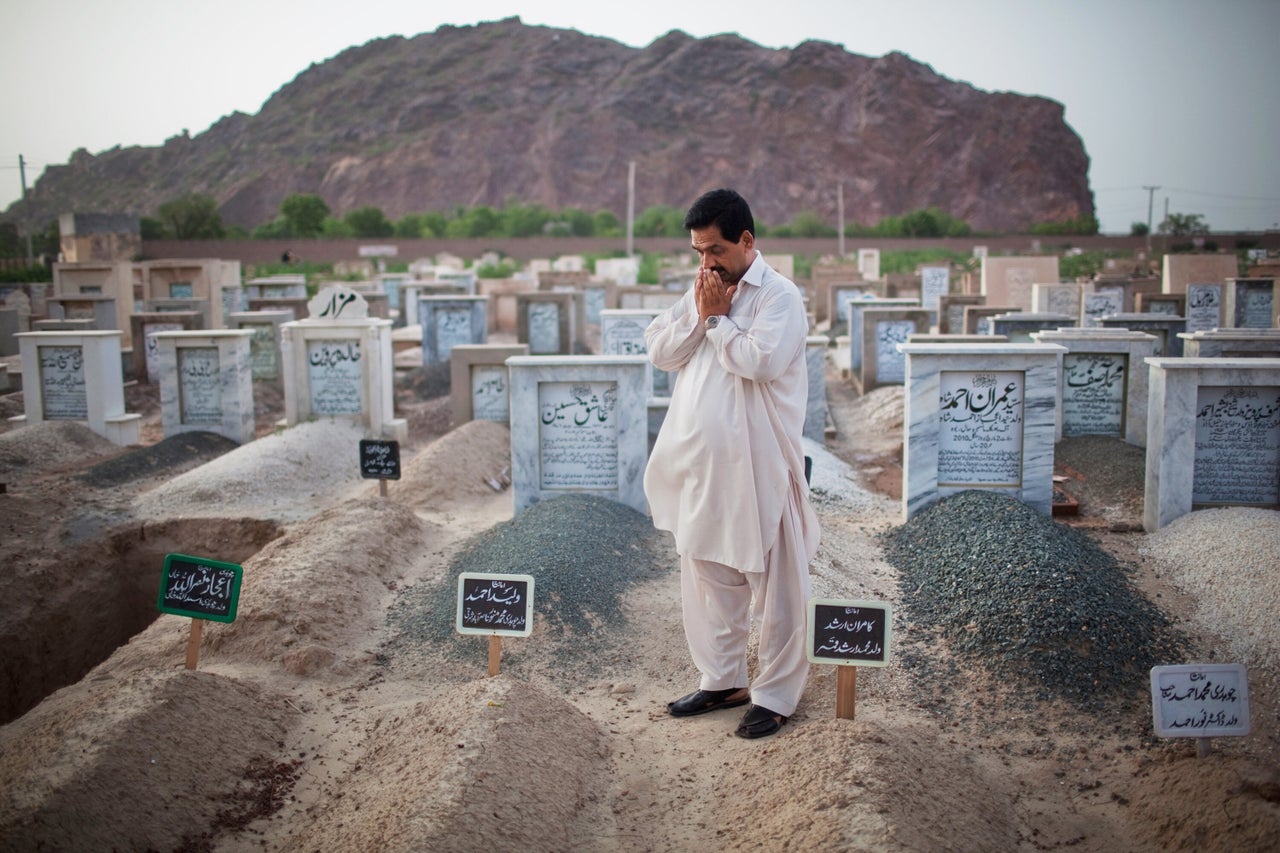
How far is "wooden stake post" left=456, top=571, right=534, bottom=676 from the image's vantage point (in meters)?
3.96

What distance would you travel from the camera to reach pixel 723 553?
3.65 metres

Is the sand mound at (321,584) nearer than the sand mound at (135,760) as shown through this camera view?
No

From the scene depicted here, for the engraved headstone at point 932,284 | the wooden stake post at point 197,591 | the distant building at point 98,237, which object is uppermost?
the distant building at point 98,237

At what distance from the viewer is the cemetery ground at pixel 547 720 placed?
10.2 ft

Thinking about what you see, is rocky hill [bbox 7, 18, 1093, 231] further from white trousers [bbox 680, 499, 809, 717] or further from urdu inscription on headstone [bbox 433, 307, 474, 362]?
white trousers [bbox 680, 499, 809, 717]

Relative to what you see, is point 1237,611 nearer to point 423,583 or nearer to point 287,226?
point 423,583

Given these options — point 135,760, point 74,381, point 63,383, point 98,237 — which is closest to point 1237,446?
point 135,760

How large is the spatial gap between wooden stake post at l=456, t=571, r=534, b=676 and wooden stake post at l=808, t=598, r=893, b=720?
1.11 m

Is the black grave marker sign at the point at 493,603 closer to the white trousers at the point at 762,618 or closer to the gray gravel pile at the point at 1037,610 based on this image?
the white trousers at the point at 762,618

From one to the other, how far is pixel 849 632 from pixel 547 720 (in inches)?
44.8

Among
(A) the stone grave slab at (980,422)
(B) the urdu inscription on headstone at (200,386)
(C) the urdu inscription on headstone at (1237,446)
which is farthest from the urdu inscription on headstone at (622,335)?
(C) the urdu inscription on headstone at (1237,446)

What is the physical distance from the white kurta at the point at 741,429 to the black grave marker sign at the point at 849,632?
0.22 metres

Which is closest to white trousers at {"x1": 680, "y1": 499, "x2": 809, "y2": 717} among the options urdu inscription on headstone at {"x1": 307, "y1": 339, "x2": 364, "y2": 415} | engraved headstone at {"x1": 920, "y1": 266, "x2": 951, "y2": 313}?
urdu inscription on headstone at {"x1": 307, "y1": 339, "x2": 364, "y2": 415}

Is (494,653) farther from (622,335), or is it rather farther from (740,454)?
(622,335)
